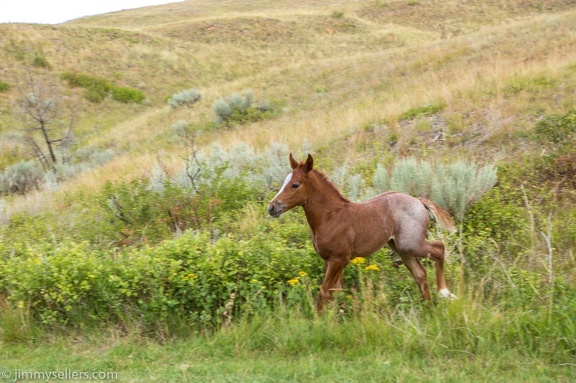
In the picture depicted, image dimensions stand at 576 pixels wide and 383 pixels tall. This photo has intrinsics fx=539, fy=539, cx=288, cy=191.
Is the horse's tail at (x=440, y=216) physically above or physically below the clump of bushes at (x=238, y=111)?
above

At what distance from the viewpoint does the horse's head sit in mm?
5066

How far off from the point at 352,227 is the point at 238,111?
47.7 ft

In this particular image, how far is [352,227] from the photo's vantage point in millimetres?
5355

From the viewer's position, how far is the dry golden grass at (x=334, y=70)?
11.0 metres

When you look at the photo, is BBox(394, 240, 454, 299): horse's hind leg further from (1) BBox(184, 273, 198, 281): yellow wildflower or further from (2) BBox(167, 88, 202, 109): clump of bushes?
(2) BBox(167, 88, 202, 109): clump of bushes

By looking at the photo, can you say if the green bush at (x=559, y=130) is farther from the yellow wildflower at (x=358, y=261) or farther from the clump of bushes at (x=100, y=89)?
the clump of bushes at (x=100, y=89)

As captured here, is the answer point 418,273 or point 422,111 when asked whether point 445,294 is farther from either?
point 422,111

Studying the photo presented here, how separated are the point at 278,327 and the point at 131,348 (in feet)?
4.65

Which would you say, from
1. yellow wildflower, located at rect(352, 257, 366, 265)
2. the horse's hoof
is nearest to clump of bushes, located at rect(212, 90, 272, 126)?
yellow wildflower, located at rect(352, 257, 366, 265)

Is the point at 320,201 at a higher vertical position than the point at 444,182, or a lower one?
higher

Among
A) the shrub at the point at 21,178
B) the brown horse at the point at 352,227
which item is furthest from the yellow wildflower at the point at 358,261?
the shrub at the point at 21,178

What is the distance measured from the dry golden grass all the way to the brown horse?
171 inches

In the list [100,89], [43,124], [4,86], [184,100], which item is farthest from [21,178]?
[100,89]

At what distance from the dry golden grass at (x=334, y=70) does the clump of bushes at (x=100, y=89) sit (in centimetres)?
75
